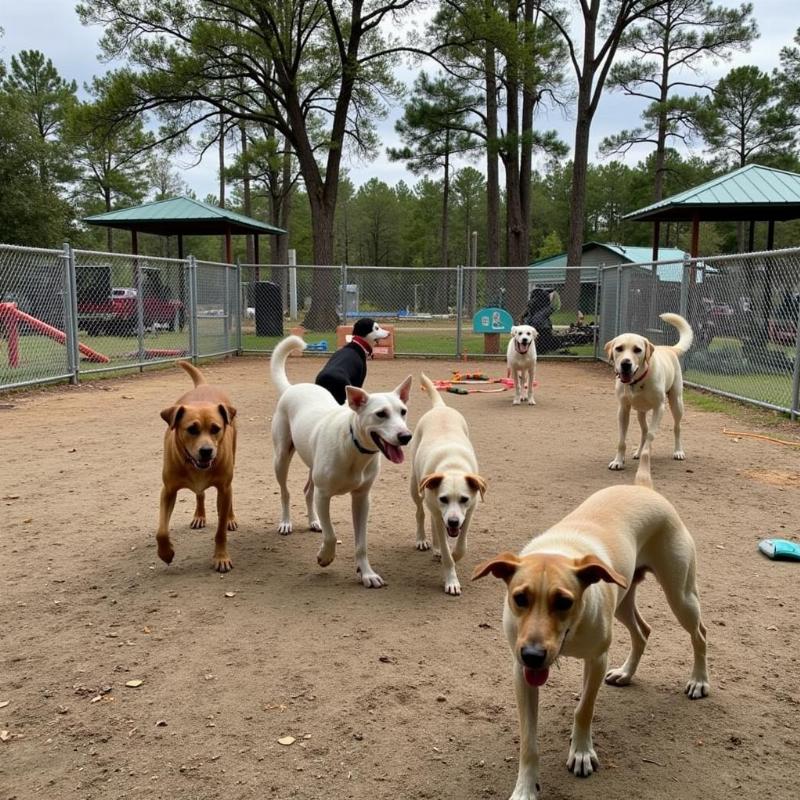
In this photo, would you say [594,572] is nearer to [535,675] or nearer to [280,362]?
[535,675]

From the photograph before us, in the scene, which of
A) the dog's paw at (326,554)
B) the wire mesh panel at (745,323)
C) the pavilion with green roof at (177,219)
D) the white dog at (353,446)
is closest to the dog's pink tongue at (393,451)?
the white dog at (353,446)

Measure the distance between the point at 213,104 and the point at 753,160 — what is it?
2953 centimetres

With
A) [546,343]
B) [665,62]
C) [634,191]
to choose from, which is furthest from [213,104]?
[634,191]

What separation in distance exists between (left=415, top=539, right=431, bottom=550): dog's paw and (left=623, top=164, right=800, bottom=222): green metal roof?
43.7 ft

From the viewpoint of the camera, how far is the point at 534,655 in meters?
1.85

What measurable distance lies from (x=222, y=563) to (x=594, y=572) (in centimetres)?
258

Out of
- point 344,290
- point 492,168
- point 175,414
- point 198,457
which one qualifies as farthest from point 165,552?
point 492,168

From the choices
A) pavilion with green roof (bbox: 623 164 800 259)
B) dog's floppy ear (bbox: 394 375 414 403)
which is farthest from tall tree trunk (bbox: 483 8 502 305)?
dog's floppy ear (bbox: 394 375 414 403)

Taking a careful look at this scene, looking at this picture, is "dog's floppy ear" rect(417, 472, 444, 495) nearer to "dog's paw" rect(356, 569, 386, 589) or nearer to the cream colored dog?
"dog's paw" rect(356, 569, 386, 589)

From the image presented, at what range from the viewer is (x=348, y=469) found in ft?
12.2

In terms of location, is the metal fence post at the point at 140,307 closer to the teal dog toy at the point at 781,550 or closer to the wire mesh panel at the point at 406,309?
the wire mesh panel at the point at 406,309

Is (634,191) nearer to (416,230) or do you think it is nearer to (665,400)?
(416,230)

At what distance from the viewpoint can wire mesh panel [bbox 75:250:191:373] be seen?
15.3 meters

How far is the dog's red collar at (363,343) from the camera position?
21.0ft
